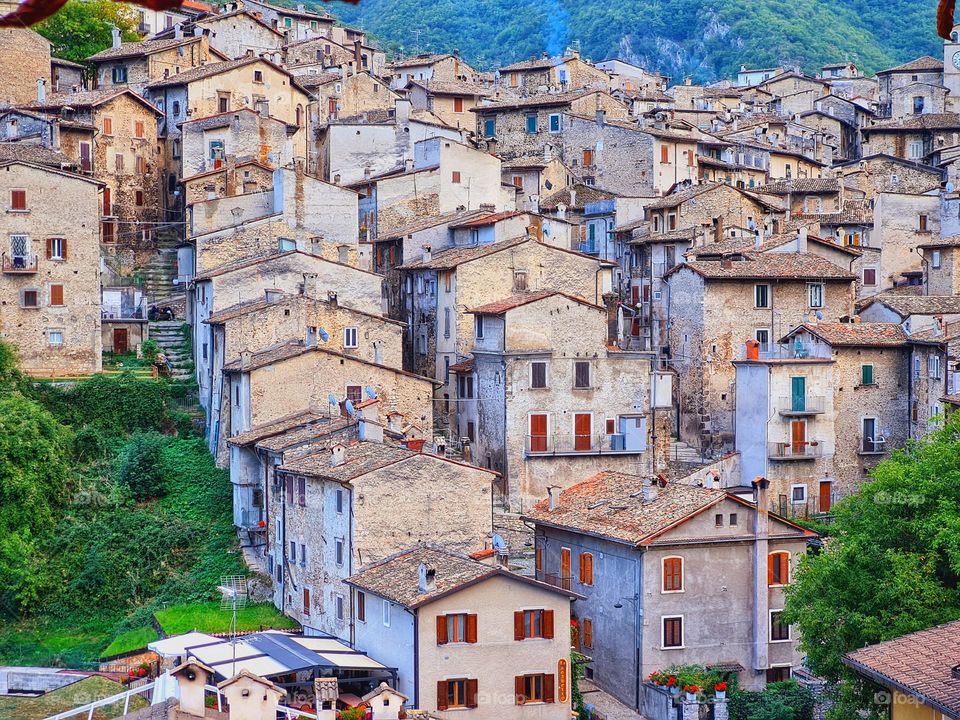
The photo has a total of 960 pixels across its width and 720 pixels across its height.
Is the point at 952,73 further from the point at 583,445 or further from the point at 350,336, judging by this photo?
the point at 350,336

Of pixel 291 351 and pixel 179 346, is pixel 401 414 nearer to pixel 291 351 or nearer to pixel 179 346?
pixel 291 351

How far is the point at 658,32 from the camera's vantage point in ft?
395

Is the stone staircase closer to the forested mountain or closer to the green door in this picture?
the green door

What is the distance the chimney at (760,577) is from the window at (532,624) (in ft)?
23.0

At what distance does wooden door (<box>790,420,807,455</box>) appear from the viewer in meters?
47.0

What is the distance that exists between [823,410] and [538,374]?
29.7 ft

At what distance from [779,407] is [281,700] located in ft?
72.9

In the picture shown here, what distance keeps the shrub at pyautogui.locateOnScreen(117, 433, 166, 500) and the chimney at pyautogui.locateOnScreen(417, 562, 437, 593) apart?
13.9 meters

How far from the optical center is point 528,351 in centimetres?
4541

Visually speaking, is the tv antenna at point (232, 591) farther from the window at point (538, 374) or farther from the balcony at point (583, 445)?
the window at point (538, 374)

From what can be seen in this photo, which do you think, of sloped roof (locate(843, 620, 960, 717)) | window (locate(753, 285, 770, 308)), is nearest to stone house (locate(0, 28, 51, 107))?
window (locate(753, 285, 770, 308))

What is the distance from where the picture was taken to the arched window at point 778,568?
1502 inches

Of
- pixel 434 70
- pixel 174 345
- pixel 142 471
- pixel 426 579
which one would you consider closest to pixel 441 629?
pixel 426 579

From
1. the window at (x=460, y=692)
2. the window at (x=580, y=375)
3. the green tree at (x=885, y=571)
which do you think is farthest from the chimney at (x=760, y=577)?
the window at (x=580, y=375)
